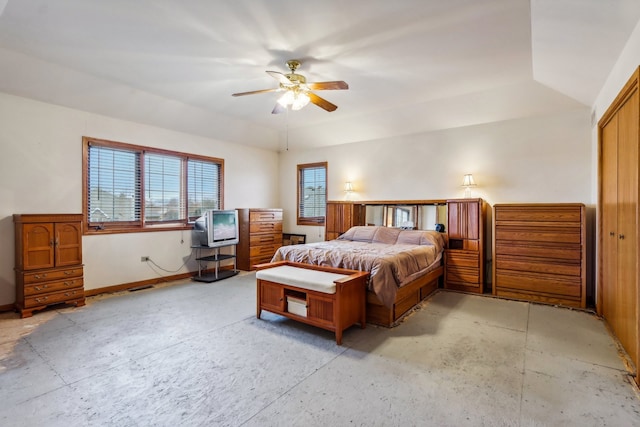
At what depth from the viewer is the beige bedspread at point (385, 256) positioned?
3.29 meters

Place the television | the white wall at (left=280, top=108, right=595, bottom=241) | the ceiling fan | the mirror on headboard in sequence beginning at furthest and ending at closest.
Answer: the television < the mirror on headboard < the white wall at (left=280, top=108, right=595, bottom=241) < the ceiling fan

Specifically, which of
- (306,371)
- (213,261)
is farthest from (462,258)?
(213,261)

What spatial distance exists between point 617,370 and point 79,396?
3.94 m

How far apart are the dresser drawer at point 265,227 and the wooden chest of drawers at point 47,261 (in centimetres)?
284

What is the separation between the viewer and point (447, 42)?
308 centimetres

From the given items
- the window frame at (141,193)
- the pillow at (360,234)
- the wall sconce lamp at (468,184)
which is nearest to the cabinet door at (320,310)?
the pillow at (360,234)

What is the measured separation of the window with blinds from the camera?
6.97m

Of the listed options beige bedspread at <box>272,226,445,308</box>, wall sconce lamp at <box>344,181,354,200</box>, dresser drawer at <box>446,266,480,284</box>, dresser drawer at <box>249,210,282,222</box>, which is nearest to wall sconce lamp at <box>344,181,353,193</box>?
wall sconce lamp at <box>344,181,354,200</box>

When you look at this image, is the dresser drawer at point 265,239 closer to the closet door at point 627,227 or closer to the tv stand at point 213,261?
the tv stand at point 213,261

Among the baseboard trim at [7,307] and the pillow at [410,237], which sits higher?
the pillow at [410,237]

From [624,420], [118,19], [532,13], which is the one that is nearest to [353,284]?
[624,420]

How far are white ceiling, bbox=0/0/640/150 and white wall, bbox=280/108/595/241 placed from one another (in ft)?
0.93

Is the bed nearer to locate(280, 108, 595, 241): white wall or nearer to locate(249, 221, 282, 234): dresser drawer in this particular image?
locate(280, 108, 595, 241): white wall

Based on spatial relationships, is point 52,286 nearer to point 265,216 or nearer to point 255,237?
point 255,237
